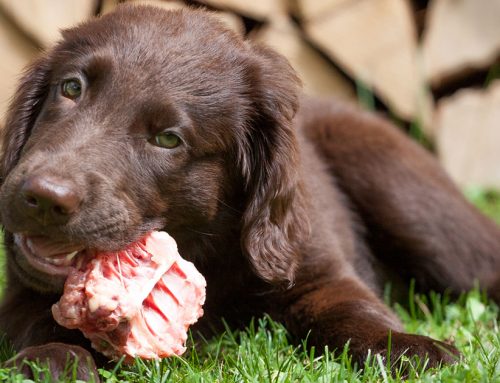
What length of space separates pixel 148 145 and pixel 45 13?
303cm

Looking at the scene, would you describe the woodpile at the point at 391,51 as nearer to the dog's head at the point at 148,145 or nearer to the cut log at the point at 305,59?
the cut log at the point at 305,59

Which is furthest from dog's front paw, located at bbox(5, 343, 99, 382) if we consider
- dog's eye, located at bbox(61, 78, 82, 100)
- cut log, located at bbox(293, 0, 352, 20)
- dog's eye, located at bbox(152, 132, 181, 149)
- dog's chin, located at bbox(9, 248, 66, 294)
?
cut log, located at bbox(293, 0, 352, 20)

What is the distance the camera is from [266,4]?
5.70 m

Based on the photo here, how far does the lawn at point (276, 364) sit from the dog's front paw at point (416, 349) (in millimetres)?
37

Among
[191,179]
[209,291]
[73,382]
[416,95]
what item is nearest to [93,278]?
[73,382]

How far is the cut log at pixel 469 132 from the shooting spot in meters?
6.36

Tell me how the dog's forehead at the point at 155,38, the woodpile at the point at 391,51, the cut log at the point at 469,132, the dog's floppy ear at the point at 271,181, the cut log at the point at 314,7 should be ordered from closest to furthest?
the dog's forehead at the point at 155,38 → the dog's floppy ear at the point at 271,181 → the woodpile at the point at 391,51 → the cut log at the point at 314,7 → the cut log at the point at 469,132

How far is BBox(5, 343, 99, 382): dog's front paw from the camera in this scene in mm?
2443

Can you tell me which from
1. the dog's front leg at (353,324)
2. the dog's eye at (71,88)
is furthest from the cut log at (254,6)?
the dog's eye at (71,88)

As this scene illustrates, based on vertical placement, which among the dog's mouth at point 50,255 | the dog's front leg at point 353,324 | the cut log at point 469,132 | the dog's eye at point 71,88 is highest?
the dog's eye at point 71,88

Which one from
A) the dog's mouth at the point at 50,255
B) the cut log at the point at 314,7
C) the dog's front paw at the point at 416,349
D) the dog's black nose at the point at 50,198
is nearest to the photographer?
the dog's black nose at the point at 50,198

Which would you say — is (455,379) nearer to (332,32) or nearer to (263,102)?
(263,102)

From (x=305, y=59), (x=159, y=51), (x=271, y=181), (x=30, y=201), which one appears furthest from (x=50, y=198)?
(x=305, y=59)

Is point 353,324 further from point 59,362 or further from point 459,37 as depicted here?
point 459,37
